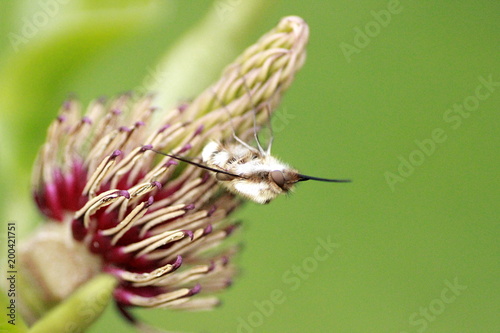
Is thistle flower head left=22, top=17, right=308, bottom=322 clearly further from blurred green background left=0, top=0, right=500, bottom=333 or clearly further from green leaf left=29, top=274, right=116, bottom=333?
blurred green background left=0, top=0, right=500, bottom=333

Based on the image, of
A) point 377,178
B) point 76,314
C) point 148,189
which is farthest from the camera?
point 377,178

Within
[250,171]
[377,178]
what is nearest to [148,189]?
[250,171]

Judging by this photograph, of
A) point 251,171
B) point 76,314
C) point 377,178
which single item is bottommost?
point 377,178

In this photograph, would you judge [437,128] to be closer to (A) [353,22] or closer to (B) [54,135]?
(A) [353,22]

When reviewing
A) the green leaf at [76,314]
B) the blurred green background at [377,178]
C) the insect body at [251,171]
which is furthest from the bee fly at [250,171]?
the blurred green background at [377,178]

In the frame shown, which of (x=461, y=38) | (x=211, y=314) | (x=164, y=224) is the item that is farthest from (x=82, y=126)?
(x=461, y=38)

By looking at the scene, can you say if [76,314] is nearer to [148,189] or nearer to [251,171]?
[148,189]
